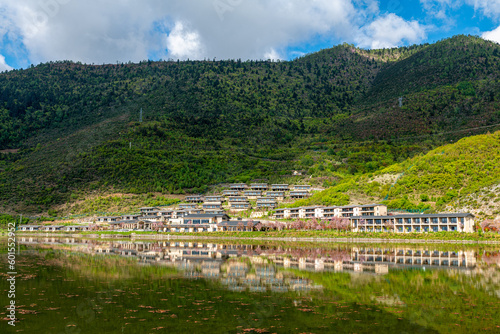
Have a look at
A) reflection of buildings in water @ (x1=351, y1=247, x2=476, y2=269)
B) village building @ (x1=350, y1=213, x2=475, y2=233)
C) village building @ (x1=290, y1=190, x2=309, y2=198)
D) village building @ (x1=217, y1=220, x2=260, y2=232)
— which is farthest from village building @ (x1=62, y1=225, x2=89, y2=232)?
reflection of buildings in water @ (x1=351, y1=247, x2=476, y2=269)

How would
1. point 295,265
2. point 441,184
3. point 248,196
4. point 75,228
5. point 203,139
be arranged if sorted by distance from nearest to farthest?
point 295,265 < point 441,184 < point 75,228 < point 248,196 < point 203,139

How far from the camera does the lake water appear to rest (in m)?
15.7

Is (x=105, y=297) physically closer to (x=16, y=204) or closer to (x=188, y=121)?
(x=16, y=204)

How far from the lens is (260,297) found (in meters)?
20.9

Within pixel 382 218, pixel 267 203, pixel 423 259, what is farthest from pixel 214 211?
pixel 423 259

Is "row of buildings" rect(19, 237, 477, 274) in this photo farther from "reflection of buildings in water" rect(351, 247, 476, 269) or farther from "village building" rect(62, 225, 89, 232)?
"village building" rect(62, 225, 89, 232)

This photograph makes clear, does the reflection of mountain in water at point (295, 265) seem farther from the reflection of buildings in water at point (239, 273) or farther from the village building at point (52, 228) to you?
the village building at point (52, 228)

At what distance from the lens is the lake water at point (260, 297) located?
618 inches

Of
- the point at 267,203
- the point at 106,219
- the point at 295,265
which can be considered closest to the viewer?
the point at 295,265

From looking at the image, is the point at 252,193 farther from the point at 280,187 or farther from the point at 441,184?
the point at 441,184

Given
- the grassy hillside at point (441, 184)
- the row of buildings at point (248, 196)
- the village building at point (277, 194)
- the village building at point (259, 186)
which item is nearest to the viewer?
the grassy hillside at point (441, 184)

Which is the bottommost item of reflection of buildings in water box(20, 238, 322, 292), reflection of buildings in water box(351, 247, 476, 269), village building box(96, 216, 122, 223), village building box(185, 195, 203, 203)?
reflection of buildings in water box(351, 247, 476, 269)

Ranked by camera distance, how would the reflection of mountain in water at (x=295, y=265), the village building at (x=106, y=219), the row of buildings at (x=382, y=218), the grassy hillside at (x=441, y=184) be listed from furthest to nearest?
1. the village building at (x=106, y=219)
2. the grassy hillside at (x=441, y=184)
3. the row of buildings at (x=382, y=218)
4. the reflection of mountain in water at (x=295, y=265)

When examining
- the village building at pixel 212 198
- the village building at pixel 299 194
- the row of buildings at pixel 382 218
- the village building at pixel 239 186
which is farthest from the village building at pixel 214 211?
the village building at pixel 299 194
